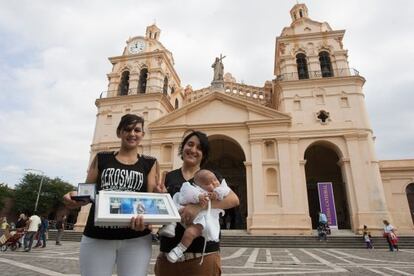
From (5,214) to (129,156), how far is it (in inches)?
1631

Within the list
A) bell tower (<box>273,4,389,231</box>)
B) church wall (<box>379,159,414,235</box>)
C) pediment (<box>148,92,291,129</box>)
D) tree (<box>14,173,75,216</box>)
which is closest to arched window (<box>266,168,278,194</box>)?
bell tower (<box>273,4,389,231</box>)

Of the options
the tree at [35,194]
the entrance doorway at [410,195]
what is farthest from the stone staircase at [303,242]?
the tree at [35,194]

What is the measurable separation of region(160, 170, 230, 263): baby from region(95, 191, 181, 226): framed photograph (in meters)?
0.20

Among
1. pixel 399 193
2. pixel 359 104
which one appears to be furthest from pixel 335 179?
pixel 359 104

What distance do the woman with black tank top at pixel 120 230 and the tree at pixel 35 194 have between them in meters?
39.5

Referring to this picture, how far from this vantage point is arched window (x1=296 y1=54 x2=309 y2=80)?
23438 millimetres

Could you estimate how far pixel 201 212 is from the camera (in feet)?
6.93

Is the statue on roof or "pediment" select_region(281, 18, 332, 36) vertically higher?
"pediment" select_region(281, 18, 332, 36)

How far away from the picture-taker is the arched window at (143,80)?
85.7 ft

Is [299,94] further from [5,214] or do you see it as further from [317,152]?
[5,214]

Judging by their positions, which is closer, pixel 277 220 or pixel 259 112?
pixel 277 220

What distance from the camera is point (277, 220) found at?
692 inches

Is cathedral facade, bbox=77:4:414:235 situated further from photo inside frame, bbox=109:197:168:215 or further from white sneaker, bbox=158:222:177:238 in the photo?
photo inside frame, bbox=109:197:168:215

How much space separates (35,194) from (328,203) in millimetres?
Answer: 36607
